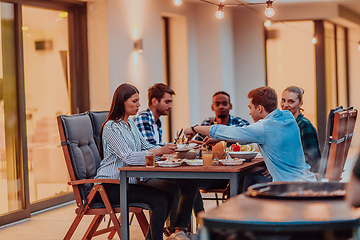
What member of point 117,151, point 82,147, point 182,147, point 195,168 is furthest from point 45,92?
point 195,168

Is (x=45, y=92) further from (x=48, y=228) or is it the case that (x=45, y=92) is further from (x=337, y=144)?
(x=337, y=144)

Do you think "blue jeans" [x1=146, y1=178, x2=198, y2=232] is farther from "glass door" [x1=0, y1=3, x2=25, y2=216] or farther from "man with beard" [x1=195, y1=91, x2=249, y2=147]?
"glass door" [x1=0, y1=3, x2=25, y2=216]

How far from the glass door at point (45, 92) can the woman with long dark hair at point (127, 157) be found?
197cm

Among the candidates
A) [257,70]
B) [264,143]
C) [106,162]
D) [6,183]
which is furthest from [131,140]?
[257,70]

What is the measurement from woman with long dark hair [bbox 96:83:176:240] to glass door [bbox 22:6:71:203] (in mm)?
1974

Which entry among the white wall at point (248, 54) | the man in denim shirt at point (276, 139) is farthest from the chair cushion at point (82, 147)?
the white wall at point (248, 54)

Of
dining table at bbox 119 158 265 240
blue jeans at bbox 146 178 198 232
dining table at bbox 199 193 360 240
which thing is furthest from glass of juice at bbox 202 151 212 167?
dining table at bbox 199 193 360 240

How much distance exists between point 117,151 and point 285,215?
2026 millimetres

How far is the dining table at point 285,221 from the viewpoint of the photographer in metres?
1.44

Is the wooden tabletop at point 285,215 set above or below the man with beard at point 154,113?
below

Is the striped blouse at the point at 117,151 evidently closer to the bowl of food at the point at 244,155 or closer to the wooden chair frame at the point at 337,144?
the bowl of food at the point at 244,155

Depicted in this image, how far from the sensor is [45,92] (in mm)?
5469

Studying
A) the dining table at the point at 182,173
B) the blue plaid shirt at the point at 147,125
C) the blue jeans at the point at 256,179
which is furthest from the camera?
the blue plaid shirt at the point at 147,125

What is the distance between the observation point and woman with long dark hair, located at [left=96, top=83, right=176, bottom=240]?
129 inches
